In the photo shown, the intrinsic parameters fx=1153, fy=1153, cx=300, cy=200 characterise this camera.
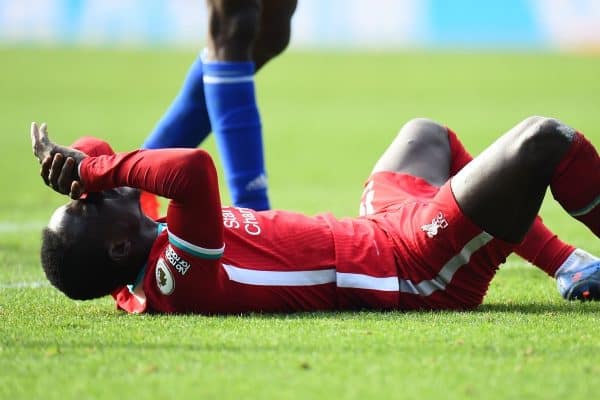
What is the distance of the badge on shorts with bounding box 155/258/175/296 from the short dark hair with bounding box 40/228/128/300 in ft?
0.51

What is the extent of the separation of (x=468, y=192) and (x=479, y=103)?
14.6 meters

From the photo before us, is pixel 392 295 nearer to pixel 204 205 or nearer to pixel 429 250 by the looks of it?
pixel 429 250

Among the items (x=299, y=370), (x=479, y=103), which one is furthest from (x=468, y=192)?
(x=479, y=103)

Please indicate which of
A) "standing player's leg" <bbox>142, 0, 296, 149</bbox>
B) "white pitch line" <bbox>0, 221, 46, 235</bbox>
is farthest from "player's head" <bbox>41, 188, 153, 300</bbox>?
"white pitch line" <bbox>0, 221, 46, 235</bbox>

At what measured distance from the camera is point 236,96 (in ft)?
18.0

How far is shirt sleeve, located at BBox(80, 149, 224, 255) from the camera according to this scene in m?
4.13

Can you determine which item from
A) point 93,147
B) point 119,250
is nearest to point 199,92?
point 93,147

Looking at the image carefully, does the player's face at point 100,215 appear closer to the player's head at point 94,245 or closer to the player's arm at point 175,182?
the player's head at point 94,245

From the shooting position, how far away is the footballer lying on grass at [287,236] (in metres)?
4.17

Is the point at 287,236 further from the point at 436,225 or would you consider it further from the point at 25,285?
the point at 25,285

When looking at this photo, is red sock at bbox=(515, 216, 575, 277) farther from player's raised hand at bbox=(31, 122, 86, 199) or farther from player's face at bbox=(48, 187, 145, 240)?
player's raised hand at bbox=(31, 122, 86, 199)

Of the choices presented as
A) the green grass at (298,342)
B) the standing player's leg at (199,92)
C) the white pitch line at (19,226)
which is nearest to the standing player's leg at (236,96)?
the standing player's leg at (199,92)

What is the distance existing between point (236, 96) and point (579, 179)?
1861 millimetres

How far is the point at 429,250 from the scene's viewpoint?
4.39 m
